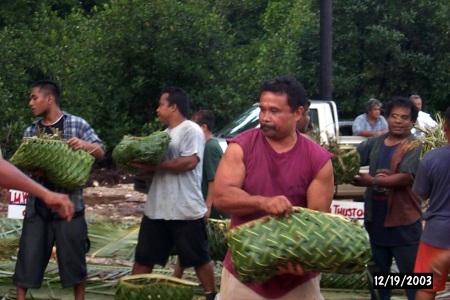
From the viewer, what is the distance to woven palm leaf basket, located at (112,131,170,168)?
7.30m

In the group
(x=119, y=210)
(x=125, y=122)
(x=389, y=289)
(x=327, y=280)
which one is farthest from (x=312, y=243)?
(x=125, y=122)

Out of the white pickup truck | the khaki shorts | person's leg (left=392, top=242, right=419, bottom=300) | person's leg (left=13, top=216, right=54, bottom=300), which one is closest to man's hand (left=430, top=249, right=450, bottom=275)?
person's leg (left=392, top=242, right=419, bottom=300)

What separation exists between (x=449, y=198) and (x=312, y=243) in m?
2.23

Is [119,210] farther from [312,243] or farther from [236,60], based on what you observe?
[312,243]

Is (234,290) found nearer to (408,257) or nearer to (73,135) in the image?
(408,257)

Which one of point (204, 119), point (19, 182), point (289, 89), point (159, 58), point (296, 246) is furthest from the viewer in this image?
point (159, 58)

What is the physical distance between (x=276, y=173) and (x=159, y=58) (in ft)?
38.8

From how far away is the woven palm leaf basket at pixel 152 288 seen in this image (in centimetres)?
702

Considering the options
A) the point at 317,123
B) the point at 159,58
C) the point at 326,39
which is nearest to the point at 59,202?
the point at 317,123

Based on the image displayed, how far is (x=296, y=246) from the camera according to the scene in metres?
4.16

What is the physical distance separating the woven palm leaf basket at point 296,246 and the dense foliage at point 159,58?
1056 cm

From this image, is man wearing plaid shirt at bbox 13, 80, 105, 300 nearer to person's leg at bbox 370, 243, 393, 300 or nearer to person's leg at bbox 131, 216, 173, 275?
person's leg at bbox 131, 216, 173, 275

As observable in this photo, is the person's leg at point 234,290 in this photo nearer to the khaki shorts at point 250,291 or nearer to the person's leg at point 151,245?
the khaki shorts at point 250,291

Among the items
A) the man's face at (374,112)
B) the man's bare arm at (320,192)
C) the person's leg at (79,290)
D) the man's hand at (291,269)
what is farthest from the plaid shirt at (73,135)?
the man's face at (374,112)
